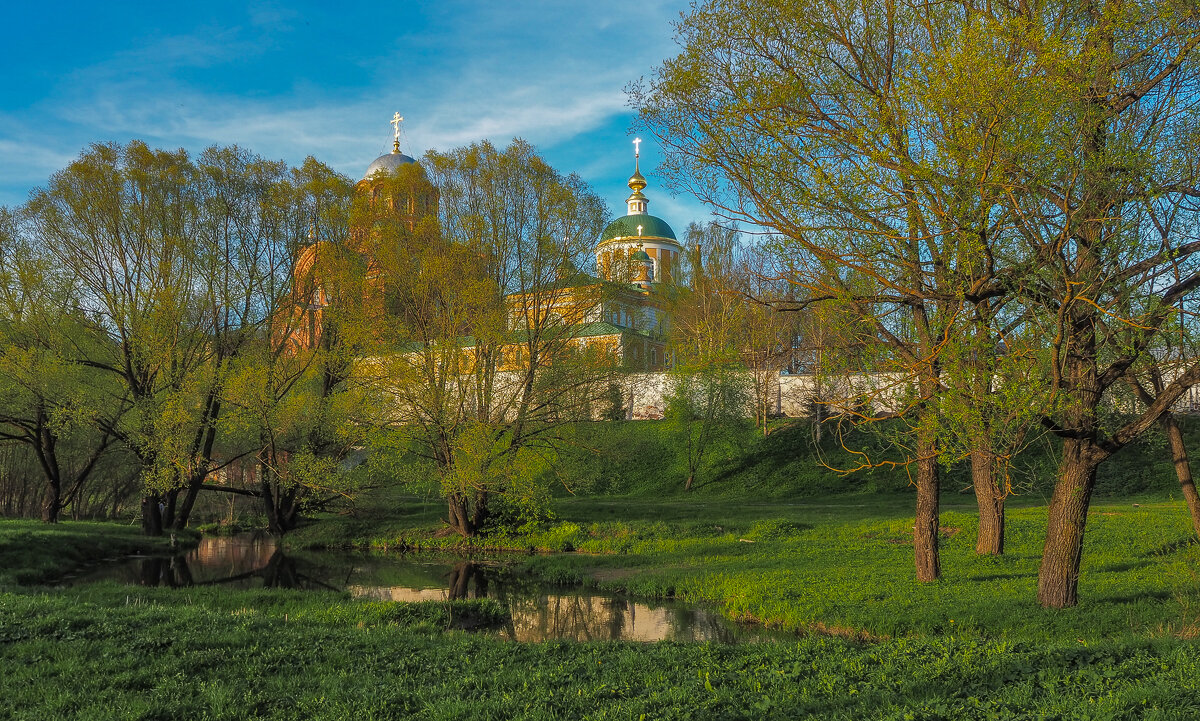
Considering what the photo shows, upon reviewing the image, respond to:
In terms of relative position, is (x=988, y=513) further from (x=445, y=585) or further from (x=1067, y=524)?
(x=445, y=585)

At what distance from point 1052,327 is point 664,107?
16.5 ft

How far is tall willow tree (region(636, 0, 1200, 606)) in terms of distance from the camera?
7684mm

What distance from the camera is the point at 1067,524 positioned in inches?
366

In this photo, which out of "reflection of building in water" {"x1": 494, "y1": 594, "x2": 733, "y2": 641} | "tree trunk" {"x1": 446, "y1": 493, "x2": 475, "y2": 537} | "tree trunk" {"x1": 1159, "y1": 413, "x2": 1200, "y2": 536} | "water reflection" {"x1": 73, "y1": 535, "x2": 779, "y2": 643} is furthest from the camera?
"tree trunk" {"x1": 446, "y1": 493, "x2": 475, "y2": 537}

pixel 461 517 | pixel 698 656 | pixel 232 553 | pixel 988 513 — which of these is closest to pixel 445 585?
pixel 461 517

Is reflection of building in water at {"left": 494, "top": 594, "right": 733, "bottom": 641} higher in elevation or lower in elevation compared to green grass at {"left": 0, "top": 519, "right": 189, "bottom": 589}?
lower

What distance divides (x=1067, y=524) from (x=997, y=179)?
4.30 metres

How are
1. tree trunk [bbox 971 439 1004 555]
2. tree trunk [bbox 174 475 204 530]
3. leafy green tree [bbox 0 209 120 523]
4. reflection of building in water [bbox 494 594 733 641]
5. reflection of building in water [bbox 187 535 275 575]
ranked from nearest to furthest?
reflection of building in water [bbox 494 594 733 641], tree trunk [bbox 971 439 1004 555], reflection of building in water [bbox 187 535 275 575], leafy green tree [bbox 0 209 120 523], tree trunk [bbox 174 475 204 530]

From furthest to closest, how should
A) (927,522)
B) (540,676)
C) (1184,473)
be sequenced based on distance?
1. (927,522)
2. (1184,473)
3. (540,676)

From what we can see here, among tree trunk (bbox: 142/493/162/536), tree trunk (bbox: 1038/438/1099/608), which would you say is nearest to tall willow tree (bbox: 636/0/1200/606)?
tree trunk (bbox: 1038/438/1099/608)

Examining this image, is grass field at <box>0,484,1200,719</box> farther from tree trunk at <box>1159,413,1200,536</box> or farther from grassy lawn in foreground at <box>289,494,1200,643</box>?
tree trunk at <box>1159,413,1200,536</box>

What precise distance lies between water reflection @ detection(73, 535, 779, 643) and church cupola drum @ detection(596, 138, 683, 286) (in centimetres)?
902

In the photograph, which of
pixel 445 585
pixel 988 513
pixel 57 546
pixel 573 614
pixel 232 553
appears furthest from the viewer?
pixel 232 553

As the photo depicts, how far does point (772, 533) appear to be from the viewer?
21.6 meters
